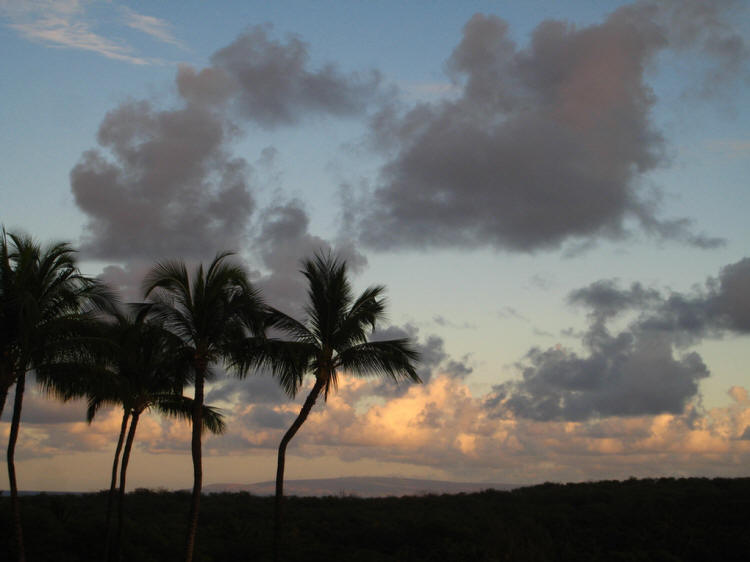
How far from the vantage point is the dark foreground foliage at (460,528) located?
112ft

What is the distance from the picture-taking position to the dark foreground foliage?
34156mm

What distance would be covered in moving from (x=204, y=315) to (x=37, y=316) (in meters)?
5.73

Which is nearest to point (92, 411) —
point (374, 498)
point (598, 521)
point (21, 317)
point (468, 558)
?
point (21, 317)

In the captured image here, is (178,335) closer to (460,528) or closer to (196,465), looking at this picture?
(196,465)

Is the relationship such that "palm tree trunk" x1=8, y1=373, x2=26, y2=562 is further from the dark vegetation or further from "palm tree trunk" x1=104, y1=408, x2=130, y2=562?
"palm tree trunk" x1=104, y1=408, x2=130, y2=562

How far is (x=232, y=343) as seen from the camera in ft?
84.0

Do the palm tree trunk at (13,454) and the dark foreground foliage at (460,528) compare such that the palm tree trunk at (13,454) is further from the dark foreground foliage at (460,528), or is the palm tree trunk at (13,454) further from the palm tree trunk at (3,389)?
the dark foreground foliage at (460,528)

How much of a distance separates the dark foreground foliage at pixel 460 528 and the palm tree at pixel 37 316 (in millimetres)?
11452

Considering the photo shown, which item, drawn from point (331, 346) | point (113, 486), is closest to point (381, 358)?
point (331, 346)

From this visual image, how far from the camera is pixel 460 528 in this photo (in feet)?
128

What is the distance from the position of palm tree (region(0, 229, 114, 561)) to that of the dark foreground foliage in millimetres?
11452

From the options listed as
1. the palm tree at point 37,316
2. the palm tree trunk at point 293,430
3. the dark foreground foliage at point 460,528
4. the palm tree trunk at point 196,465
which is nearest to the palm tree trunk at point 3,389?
the palm tree at point 37,316

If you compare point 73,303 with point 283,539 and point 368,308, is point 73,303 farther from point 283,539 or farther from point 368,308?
point 283,539

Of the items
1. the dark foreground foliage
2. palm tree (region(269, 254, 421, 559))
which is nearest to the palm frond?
palm tree (region(269, 254, 421, 559))
